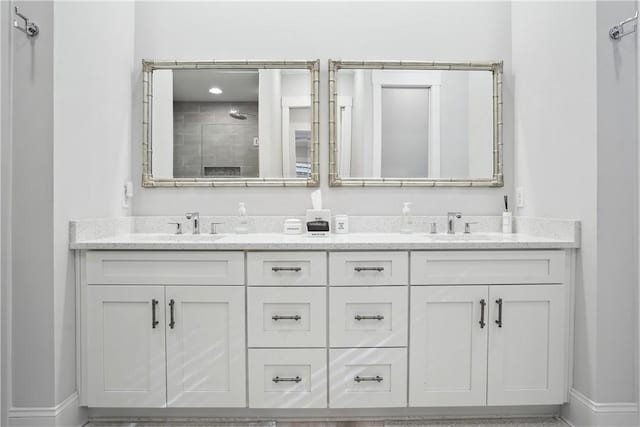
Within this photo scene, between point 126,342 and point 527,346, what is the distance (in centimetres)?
169

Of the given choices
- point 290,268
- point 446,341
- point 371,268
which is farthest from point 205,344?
point 446,341

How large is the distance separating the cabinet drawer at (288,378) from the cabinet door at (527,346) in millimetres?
731

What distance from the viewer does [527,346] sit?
1711 mm

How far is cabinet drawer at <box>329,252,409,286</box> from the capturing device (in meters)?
1.69

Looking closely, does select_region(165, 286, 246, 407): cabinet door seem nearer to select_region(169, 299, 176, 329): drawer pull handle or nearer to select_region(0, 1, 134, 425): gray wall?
select_region(169, 299, 176, 329): drawer pull handle

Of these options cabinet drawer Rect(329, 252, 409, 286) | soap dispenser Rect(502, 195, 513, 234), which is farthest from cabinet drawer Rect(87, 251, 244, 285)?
soap dispenser Rect(502, 195, 513, 234)

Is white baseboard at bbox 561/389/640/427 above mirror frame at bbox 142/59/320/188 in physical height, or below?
below

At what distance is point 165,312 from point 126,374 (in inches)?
12.3

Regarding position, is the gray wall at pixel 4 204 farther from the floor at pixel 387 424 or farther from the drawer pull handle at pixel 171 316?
the drawer pull handle at pixel 171 316

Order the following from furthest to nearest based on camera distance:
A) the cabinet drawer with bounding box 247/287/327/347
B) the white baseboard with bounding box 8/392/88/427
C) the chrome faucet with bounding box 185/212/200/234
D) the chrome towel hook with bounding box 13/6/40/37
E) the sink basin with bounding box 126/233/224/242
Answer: the chrome faucet with bounding box 185/212/200/234 → the sink basin with bounding box 126/233/224/242 → the cabinet drawer with bounding box 247/287/327/347 → the white baseboard with bounding box 8/392/88/427 → the chrome towel hook with bounding box 13/6/40/37

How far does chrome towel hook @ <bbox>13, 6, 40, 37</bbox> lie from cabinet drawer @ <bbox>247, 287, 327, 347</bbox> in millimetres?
1290

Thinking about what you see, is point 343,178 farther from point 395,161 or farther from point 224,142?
A: point 224,142

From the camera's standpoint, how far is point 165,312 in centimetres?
169

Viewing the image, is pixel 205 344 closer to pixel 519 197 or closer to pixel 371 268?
pixel 371 268
